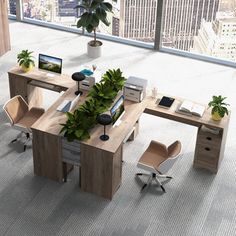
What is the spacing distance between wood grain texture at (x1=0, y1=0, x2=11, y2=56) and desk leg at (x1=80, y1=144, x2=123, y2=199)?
4.77 m

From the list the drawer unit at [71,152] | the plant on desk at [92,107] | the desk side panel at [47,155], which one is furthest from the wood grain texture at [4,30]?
the drawer unit at [71,152]

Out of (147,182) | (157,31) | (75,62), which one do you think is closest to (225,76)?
(157,31)

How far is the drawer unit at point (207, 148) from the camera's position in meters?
7.19

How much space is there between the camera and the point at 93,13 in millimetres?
10070

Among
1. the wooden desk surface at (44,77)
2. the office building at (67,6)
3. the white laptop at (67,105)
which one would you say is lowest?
the white laptop at (67,105)

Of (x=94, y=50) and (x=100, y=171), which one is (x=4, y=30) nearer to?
(x=94, y=50)

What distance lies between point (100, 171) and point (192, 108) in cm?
172

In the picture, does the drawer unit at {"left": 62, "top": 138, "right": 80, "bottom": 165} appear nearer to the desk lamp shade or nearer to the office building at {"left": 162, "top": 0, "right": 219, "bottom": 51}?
the desk lamp shade

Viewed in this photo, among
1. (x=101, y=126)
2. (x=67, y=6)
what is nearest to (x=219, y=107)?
(x=101, y=126)

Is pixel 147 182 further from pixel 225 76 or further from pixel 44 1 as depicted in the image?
pixel 44 1

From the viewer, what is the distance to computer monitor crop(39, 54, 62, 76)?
8.01 metres

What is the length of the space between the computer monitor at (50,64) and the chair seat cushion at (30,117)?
2.27ft

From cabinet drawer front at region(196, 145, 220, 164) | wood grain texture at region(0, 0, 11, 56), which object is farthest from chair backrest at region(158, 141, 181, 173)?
wood grain texture at region(0, 0, 11, 56)

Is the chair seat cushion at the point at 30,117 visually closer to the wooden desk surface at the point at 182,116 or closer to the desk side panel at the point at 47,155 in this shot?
the desk side panel at the point at 47,155
